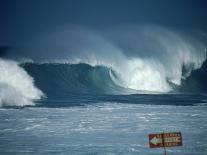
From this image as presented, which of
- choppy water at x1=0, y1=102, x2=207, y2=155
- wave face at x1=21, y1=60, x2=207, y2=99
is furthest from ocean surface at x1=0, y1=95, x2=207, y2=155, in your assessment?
wave face at x1=21, y1=60, x2=207, y2=99

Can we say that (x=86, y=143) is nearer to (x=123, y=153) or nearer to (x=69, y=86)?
(x=123, y=153)

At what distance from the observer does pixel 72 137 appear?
46.4 feet

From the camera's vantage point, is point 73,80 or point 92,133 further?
point 73,80

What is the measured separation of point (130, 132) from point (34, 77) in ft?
107

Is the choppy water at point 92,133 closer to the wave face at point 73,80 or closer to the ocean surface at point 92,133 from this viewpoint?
the ocean surface at point 92,133

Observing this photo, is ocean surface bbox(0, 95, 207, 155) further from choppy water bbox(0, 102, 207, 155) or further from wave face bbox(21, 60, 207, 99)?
wave face bbox(21, 60, 207, 99)

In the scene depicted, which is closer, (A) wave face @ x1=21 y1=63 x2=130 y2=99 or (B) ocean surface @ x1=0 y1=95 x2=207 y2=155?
(B) ocean surface @ x1=0 y1=95 x2=207 y2=155

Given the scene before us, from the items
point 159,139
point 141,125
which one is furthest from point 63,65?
point 159,139

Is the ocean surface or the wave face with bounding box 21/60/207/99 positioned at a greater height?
the wave face with bounding box 21/60/207/99

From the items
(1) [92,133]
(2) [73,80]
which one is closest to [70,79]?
(2) [73,80]

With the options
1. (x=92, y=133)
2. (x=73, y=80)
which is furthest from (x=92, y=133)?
(x=73, y=80)

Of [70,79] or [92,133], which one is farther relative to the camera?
[70,79]

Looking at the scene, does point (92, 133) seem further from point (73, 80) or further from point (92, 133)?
point (73, 80)

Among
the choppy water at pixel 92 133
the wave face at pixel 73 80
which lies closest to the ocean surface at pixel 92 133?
the choppy water at pixel 92 133
